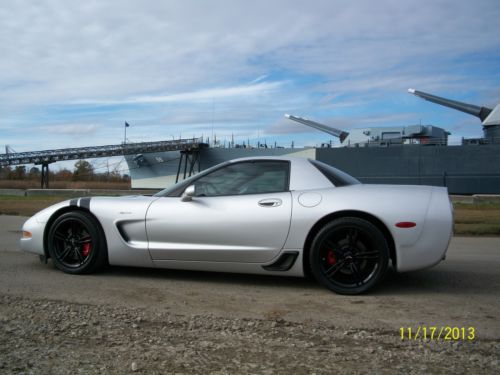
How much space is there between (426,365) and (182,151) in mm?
40455

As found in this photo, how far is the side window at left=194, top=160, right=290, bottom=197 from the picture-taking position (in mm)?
4109

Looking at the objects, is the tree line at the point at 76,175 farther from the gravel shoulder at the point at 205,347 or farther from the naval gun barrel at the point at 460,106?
the gravel shoulder at the point at 205,347

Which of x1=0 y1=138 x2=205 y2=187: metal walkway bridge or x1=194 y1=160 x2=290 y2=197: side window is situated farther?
x1=0 y1=138 x2=205 y2=187: metal walkway bridge

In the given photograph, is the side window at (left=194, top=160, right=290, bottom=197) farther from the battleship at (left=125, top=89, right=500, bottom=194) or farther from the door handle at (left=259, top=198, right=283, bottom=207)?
the battleship at (left=125, top=89, right=500, bottom=194)

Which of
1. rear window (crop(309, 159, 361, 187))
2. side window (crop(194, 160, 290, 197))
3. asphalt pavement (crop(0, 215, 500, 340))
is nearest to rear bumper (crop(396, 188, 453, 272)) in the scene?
asphalt pavement (crop(0, 215, 500, 340))

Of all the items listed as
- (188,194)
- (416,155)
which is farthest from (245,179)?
(416,155)

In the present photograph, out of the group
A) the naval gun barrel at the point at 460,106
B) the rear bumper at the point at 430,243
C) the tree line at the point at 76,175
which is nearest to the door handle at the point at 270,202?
the rear bumper at the point at 430,243

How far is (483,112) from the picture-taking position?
40.4 meters

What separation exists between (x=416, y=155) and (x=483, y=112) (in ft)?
34.9

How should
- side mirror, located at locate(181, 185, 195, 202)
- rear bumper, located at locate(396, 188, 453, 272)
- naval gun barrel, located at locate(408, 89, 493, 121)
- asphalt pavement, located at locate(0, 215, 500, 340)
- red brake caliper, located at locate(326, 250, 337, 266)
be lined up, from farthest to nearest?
naval gun barrel, located at locate(408, 89, 493, 121) → side mirror, located at locate(181, 185, 195, 202) → red brake caliper, located at locate(326, 250, 337, 266) → rear bumper, located at locate(396, 188, 453, 272) → asphalt pavement, located at locate(0, 215, 500, 340)

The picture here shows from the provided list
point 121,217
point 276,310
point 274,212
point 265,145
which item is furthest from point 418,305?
point 265,145

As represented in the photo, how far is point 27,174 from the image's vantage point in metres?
59.4

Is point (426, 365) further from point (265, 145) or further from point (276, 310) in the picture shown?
point (265, 145)

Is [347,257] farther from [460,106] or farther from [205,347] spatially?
[460,106]
